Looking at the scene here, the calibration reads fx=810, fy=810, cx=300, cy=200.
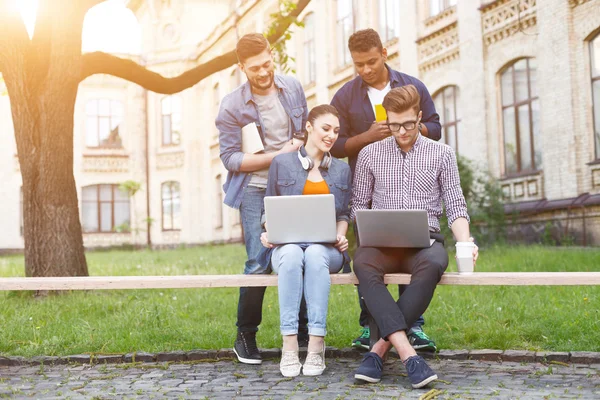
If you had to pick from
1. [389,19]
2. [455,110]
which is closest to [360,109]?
[455,110]

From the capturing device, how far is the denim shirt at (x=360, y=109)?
17.9ft

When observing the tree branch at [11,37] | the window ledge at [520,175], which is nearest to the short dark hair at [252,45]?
the tree branch at [11,37]

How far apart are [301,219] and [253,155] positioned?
61 centimetres

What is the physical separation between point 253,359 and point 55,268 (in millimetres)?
4315

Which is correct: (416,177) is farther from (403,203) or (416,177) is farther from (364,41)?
(364,41)

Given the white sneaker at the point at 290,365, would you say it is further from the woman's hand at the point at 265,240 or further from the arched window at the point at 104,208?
the arched window at the point at 104,208

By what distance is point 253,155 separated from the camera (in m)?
5.17

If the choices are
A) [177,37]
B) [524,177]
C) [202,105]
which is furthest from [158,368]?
[177,37]

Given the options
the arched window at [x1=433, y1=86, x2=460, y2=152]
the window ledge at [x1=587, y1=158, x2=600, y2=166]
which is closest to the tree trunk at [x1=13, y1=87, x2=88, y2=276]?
the window ledge at [x1=587, y1=158, x2=600, y2=166]

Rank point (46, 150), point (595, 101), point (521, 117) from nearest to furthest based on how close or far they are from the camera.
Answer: point (46, 150) → point (595, 101) → point (521, 117)

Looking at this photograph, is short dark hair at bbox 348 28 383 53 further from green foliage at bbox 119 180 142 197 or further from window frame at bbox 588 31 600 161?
green foliage at bbox 119 180 142 197

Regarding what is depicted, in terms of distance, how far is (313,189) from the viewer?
504 cm

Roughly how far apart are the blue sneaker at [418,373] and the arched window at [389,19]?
1700 cm

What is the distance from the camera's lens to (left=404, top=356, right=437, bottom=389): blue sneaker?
4.29m
